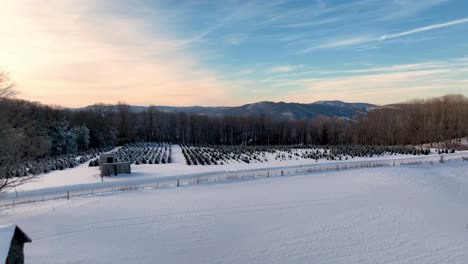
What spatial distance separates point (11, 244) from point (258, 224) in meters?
11.5

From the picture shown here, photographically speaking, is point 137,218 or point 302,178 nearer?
point 137,218

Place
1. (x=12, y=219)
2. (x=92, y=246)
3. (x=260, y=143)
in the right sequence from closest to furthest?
(x=92, y=246)
(x=12, y=219)
(x=260, y=143)

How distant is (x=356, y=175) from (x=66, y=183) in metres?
24.5

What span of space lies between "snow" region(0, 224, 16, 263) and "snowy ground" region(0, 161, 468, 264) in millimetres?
4752

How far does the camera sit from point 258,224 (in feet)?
57.3

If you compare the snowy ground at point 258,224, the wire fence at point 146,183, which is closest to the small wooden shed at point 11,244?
the snowy ground at point 258,224

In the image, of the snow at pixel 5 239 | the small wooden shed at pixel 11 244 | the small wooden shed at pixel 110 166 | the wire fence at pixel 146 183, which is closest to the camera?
the snow at pixel 5 239

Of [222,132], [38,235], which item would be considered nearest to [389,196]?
[38,235]

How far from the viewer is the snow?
714 centimetres

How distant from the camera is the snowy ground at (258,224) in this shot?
13.5 metres

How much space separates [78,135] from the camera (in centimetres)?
6212

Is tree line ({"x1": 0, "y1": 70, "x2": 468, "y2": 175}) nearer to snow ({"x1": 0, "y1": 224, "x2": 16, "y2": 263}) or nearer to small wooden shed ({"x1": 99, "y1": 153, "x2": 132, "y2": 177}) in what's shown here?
small wooden shed ({"x1": 99, "y1": 153, "x2": 132, "y2": 177})

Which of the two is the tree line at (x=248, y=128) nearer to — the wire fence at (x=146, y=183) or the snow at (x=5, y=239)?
the wire fence at (x=146, y=183)

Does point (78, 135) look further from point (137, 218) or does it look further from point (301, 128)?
point (301, 128)
